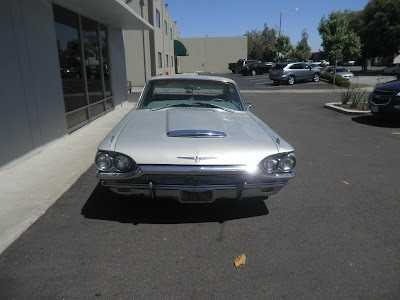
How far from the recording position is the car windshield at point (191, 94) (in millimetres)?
4594

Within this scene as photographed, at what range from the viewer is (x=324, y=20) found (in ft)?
155

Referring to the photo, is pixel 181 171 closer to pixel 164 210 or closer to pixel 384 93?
pixel 164 210

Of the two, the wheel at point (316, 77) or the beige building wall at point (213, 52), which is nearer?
the wheel at point (316, 77)

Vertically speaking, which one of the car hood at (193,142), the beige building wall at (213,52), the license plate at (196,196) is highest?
the beige building wall at (213,52)

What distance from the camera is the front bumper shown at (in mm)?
2975

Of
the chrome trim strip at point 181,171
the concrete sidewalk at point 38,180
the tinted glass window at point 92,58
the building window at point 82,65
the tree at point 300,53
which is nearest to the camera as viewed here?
the chrome trim strip at point 181,171

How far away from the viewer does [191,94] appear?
470 cm

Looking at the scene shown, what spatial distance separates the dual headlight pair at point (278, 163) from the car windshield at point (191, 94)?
5.02 feet

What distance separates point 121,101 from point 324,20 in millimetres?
43554

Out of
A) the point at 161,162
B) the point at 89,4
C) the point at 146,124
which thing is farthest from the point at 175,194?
the point at 89,4

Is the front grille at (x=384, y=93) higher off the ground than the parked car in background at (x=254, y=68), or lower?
lower

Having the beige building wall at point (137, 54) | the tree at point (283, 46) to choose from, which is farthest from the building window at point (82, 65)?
the tree at point (283, 46)

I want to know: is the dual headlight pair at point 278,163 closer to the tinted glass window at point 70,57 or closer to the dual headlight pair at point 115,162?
the dual headlight pair at point 115,162

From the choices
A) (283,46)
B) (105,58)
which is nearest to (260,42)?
(283,46)
